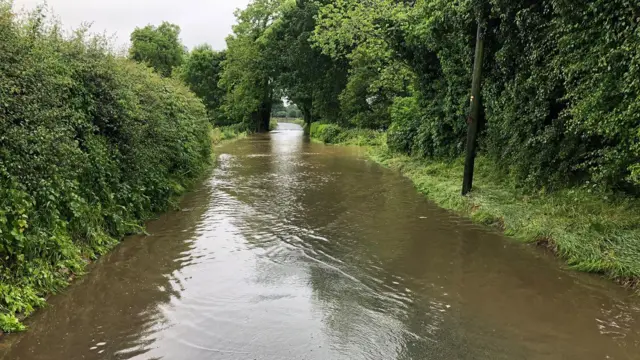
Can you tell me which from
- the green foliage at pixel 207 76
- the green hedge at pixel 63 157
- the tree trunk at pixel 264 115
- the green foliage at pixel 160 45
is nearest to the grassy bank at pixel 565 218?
the green hedge at pixel 63 157

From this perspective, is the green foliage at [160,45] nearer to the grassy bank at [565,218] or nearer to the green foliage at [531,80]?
the green foliage at [531,80]

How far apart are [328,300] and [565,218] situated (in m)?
4.68

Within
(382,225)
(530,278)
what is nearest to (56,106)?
(382,225)

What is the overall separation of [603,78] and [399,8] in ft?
39.2

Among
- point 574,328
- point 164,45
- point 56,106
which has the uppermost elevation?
point 164,45

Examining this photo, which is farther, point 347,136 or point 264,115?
point 264,115

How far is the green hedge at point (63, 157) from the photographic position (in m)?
4.96

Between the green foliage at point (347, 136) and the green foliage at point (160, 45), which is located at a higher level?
the green foliage at point (160, 45)

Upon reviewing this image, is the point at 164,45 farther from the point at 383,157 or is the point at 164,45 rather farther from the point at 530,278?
the point at 530,278

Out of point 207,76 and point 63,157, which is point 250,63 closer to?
point 207,76

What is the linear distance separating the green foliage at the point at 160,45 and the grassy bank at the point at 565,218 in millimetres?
47095

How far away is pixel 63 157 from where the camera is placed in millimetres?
6012

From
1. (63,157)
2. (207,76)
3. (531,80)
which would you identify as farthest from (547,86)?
(207,76)

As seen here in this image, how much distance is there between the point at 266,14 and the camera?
47.2 m
